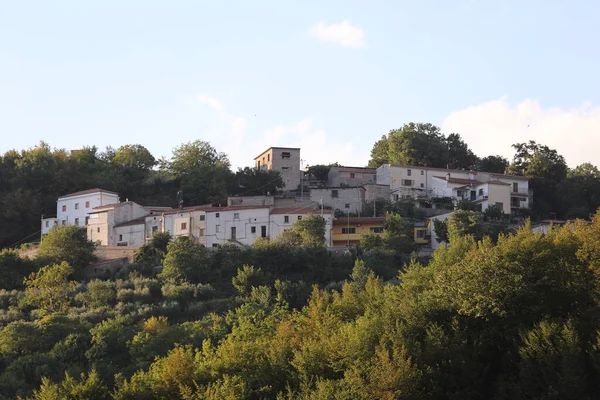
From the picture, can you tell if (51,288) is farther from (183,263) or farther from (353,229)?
(353,229)

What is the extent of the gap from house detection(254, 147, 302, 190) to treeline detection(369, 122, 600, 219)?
30.3ft

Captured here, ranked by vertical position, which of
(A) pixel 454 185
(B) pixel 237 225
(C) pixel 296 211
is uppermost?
(A) pixel 454 185

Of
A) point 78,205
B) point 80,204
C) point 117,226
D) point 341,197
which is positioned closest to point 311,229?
point 341,197

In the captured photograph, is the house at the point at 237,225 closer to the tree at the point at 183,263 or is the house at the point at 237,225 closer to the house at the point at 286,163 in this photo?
the tree at the point at 183,263

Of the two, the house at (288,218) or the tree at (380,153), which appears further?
the tree at (380,153)

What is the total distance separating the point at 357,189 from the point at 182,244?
16413mm

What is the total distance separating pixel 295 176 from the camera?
6900cm

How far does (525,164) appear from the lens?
7244 centimetres

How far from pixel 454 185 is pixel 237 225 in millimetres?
17152

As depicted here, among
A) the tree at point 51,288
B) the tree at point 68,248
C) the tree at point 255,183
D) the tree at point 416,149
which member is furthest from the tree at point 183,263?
the tree at point 416,149

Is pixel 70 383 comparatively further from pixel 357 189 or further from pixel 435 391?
pixel 357 189

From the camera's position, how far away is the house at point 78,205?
62.5 meters

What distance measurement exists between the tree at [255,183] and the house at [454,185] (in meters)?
7.96

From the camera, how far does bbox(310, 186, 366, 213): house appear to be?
208 ft
